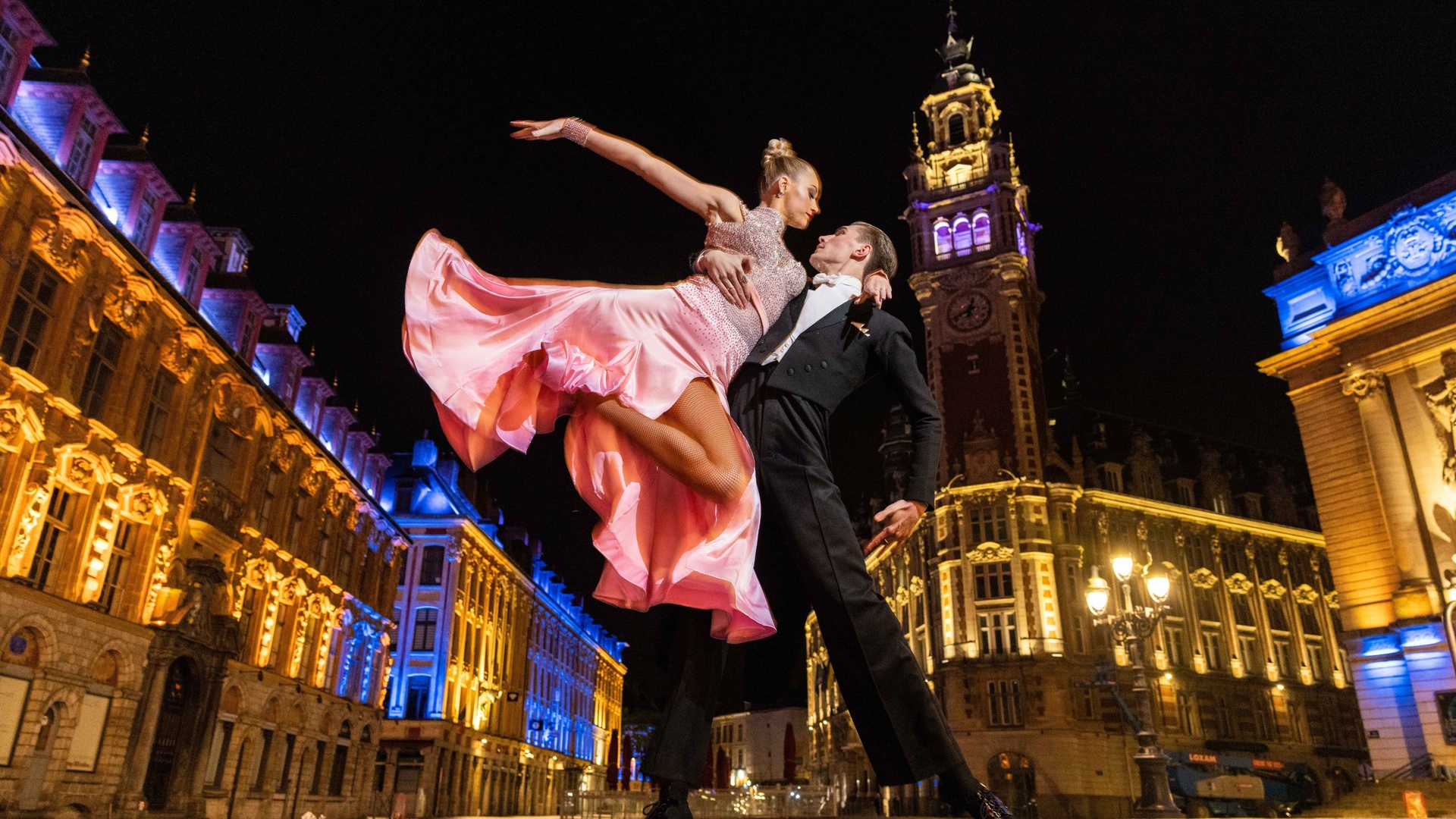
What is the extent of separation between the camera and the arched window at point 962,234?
49500 mm

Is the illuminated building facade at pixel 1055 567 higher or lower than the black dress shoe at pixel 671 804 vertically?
higher

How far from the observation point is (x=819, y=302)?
3838mm

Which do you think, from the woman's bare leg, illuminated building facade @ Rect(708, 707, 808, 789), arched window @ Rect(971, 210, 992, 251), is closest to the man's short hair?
the woman's bare leg

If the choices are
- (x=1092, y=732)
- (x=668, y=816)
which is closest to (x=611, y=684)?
(x=1092, y=732)

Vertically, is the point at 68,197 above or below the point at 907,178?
below

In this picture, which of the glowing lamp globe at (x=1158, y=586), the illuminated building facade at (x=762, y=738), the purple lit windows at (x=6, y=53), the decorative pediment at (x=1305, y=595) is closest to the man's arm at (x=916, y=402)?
the glowing lamp globe at (x=1158, y=586)

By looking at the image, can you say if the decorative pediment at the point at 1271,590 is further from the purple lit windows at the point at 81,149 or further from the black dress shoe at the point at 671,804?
the black dress shoe at the point at 671,804

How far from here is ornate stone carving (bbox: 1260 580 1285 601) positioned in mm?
48406

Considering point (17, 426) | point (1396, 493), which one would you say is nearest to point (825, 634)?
point (17, 426)

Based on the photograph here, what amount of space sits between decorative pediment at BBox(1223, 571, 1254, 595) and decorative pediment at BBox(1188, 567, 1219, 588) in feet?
Answer: 2.51

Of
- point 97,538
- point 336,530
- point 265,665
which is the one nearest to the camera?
point 97,538

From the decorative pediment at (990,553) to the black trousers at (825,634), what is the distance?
40996 mm

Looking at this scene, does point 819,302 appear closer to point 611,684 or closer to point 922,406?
point 922,406

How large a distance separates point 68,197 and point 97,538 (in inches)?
256
